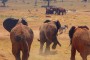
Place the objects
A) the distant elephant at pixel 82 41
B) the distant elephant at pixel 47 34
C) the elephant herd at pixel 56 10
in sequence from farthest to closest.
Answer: the elephant herd at pixel 56 10
the distant elephant at pixel 47 34
the distant elephant at pixel 82 41

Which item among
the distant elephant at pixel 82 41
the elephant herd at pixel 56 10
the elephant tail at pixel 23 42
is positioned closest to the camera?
the distant elephant at pixel 82 41

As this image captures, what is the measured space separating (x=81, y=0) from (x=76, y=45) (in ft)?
225

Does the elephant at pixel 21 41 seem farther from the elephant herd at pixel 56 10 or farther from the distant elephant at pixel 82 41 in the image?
the elephant herd at pixel 56 10

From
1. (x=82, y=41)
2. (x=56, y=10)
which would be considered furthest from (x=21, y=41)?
(x=56, y=10)

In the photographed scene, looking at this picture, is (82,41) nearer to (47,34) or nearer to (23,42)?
(23,42)

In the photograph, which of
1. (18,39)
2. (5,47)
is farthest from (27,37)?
(5,47)

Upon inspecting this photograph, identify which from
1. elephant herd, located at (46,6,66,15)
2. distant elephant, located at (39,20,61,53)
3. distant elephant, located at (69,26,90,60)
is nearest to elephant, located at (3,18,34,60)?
distant elephant, located at (69,26,90,60)

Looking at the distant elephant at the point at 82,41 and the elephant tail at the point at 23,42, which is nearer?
the distant elephant at the point at 82,41

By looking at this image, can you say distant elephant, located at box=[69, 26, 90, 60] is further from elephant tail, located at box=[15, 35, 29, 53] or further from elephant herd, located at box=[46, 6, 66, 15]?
elephant herd, located at box=[46, 6, 66, 15]

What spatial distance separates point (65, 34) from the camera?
22406mm

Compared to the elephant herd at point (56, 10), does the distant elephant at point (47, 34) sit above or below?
above

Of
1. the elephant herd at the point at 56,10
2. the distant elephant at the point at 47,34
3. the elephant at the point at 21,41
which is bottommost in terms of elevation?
the elephant herd at the point at 56,10

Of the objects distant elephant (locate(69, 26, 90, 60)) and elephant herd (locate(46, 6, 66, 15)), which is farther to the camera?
elephant herd (locate(46, 6, 66, 15))

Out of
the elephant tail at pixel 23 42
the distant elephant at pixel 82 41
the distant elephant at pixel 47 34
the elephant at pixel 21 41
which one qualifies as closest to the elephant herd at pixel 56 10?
the distant elephant at pixel 47 34
